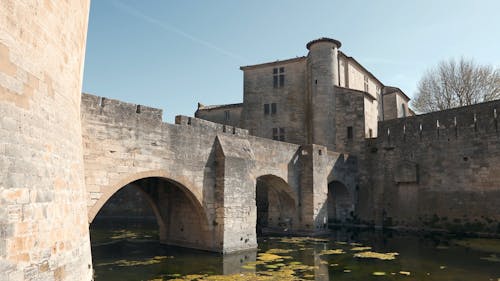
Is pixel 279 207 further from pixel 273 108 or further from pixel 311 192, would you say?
pixel 273 108

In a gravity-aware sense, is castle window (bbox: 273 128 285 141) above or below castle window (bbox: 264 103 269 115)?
below

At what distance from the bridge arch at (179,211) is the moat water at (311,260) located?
0.50 m

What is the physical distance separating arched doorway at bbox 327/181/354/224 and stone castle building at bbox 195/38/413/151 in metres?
2.53

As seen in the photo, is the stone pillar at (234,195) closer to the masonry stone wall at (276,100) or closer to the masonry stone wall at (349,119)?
the masonry stone wall at (349,119)

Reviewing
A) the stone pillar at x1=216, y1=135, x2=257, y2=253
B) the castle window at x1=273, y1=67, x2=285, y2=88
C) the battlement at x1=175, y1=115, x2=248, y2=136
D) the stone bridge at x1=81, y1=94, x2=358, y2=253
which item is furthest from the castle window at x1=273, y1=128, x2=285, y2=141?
the stone pillar at x1=216, y1=135, x2=257, y2=253

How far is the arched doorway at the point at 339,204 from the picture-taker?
72.3 feet

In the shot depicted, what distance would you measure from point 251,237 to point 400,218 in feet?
35.4

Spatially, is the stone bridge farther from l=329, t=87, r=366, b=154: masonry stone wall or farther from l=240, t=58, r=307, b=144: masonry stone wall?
l=240, t=58, r=307, b=144: masonry stone wall

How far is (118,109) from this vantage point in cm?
1056

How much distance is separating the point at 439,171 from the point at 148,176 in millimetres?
15834

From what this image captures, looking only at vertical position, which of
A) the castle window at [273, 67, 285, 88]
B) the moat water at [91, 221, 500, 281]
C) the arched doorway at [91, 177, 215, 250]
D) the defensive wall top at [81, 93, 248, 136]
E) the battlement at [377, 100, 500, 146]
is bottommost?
the moat water at [91, 221, 500, 281]

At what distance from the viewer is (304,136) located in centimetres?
2570

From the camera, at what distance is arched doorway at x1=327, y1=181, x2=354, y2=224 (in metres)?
22.0

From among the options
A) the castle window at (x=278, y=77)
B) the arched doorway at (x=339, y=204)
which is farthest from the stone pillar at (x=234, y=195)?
the castle window at (x=278, y=77)
